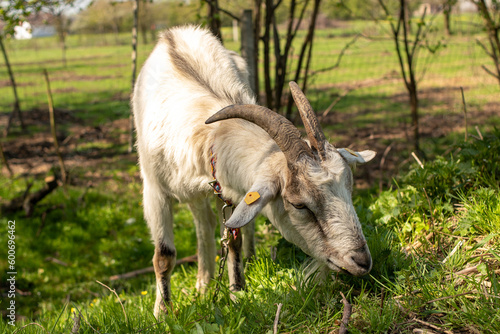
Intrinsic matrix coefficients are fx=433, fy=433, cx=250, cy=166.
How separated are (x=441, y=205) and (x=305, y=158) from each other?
1.39 metres

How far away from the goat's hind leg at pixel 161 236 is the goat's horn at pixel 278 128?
1.08 meters

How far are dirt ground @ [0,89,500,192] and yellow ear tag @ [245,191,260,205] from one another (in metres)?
3.44

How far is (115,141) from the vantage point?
25.7 feet

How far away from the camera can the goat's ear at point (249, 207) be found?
2.20 metres

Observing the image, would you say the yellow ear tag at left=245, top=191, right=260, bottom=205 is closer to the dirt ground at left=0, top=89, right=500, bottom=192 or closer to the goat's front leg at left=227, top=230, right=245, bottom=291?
the goat's front leg at left=227, top=230, right=245, bottom=291

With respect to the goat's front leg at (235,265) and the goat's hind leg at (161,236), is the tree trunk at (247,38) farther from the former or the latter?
the goat's front leg at (235,265)

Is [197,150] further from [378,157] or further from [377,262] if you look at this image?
[378,157]

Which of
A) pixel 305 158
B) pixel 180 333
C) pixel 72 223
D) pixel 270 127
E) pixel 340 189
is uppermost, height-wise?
pixel 270 127

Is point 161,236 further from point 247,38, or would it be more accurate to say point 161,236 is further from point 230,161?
point 247,38

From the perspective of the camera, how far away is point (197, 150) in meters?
2.87

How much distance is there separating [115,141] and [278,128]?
6009 mm

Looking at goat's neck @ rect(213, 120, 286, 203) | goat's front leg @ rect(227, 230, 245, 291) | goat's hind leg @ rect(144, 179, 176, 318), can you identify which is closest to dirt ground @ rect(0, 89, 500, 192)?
goat's front leg @ rect(227, 230, 245, 291)

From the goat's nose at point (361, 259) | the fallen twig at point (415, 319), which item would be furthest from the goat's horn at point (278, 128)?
the fallen twig at point (415, 319)

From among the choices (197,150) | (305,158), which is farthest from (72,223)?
(305,158)
